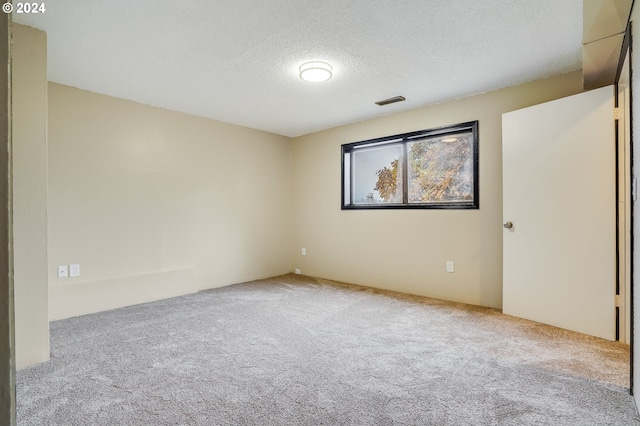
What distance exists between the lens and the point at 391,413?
1.67m

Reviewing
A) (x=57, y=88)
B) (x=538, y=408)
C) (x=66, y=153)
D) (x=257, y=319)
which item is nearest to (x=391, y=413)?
(x=538, y=408)

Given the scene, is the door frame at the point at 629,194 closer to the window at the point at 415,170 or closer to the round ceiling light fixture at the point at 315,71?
the window at the point at 415,170

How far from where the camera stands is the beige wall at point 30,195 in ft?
7.09

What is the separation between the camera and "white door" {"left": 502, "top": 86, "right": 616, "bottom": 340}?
2588mm

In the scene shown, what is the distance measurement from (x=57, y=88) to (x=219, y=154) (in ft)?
5.96

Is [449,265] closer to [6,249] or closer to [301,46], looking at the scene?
[301,46]

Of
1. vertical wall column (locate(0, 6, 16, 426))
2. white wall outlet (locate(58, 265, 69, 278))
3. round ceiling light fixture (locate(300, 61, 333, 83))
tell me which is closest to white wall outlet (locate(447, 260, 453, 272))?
round ceiling light fixture (locate(300, 61, 333, 83))

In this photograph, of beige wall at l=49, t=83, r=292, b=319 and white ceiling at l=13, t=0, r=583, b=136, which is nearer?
white ceiling at l=13, t=0, r=583, b=136

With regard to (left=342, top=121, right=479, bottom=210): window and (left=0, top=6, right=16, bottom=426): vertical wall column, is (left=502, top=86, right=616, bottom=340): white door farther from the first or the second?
(left=0, top=6, right=16, bottom=426): vertical wall column

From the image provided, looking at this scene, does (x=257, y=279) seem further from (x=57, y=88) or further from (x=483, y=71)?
(x=483, y=71)

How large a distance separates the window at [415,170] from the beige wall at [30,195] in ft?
11.2

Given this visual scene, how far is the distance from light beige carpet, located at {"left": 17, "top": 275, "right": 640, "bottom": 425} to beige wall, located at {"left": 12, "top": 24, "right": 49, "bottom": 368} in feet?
0.91

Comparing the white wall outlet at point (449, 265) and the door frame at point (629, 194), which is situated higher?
the door frame at point (629, 194)

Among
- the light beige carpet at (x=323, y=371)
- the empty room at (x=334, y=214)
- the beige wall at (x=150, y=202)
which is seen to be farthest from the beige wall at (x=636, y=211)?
the beige wall at (x=150, y=202)
